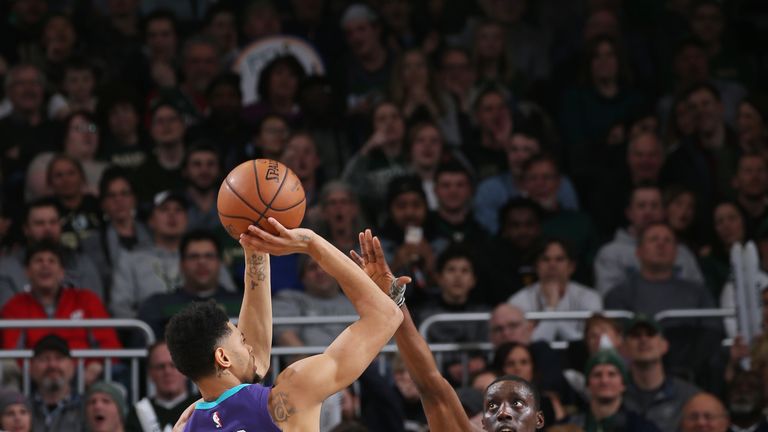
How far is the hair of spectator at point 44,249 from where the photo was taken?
11.6 metres

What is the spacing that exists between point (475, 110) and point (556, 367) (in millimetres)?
4094

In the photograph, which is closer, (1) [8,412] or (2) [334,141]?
(1) [8,412]

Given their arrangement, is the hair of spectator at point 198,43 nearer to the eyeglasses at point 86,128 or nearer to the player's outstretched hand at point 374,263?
the eyeglasses at point 86,128

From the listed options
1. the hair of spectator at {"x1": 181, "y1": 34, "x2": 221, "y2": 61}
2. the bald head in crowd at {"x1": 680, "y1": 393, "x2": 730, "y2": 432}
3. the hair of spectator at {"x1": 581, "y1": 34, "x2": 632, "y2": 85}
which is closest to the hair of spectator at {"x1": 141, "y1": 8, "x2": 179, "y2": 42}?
the hair of spectator at {"x1": 181, "y1": 34, "x2": 221, "y2": 61}

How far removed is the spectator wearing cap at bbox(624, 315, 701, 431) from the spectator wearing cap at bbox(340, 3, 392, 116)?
4676 mm

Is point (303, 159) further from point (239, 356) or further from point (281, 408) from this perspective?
point (281, 408)

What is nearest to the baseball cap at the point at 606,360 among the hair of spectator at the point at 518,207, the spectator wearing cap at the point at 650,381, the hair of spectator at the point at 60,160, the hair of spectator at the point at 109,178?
the spectator wearing cap at the point at 650,381

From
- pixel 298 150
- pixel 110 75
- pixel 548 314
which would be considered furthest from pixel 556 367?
pixel 110 75

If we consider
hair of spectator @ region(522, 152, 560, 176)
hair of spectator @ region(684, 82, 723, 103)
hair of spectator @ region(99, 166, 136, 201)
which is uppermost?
hair of spectator @ region(684, 82, 723, 103)

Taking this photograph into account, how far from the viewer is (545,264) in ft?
40.8

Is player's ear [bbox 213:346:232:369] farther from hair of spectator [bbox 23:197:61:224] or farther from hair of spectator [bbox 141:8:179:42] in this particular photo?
hair of spectator [bbox 141:8:179:42]

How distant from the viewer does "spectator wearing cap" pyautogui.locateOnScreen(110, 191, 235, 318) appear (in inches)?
476

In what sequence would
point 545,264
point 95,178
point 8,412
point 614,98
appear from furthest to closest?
point 614,98
point 95,178
point 545,264
point 8,412

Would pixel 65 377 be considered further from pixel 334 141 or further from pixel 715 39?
pixel 715 39
